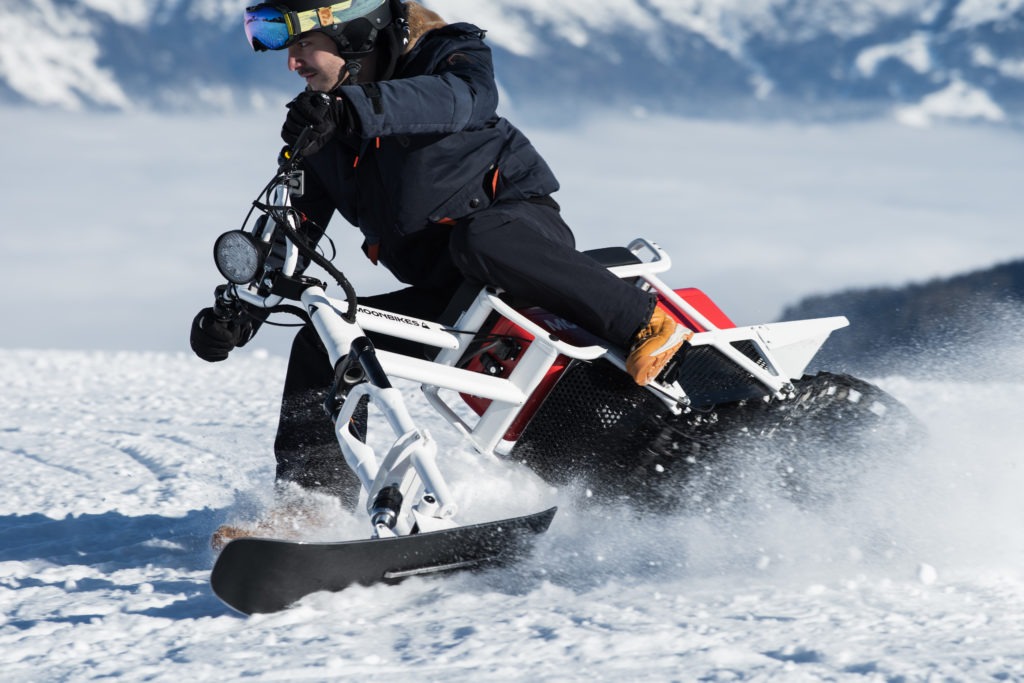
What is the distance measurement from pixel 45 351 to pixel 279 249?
7846mm

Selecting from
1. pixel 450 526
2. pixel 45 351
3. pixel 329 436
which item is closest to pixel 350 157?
pixel 329 436

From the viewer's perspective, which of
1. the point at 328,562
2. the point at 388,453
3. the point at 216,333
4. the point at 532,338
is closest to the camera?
the point at 328,562

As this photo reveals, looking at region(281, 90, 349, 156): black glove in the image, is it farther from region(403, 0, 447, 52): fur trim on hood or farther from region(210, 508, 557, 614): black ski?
region(210, 508, 557, 614): black ski

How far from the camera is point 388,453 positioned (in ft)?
9.91

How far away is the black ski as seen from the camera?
279 cm

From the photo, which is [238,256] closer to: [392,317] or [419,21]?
[392,317]

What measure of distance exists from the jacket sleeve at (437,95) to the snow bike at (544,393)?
27 centimetres

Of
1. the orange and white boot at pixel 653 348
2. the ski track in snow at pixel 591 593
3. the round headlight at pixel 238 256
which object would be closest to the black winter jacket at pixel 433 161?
the round headlight at pixel 238 256

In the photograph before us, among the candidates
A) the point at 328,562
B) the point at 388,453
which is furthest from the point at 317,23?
the point at 328,562

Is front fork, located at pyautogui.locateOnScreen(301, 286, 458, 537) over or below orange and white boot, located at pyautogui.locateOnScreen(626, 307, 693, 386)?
below

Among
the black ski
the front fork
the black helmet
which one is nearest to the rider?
the black helmet

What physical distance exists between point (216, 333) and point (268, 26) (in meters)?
1.12

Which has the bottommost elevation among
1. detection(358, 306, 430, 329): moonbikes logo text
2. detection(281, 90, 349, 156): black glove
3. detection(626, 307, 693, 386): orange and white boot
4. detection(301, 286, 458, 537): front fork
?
detection(301, 286, 458, 537): front fork

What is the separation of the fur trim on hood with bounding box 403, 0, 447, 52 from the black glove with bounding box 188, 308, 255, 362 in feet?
3.78
